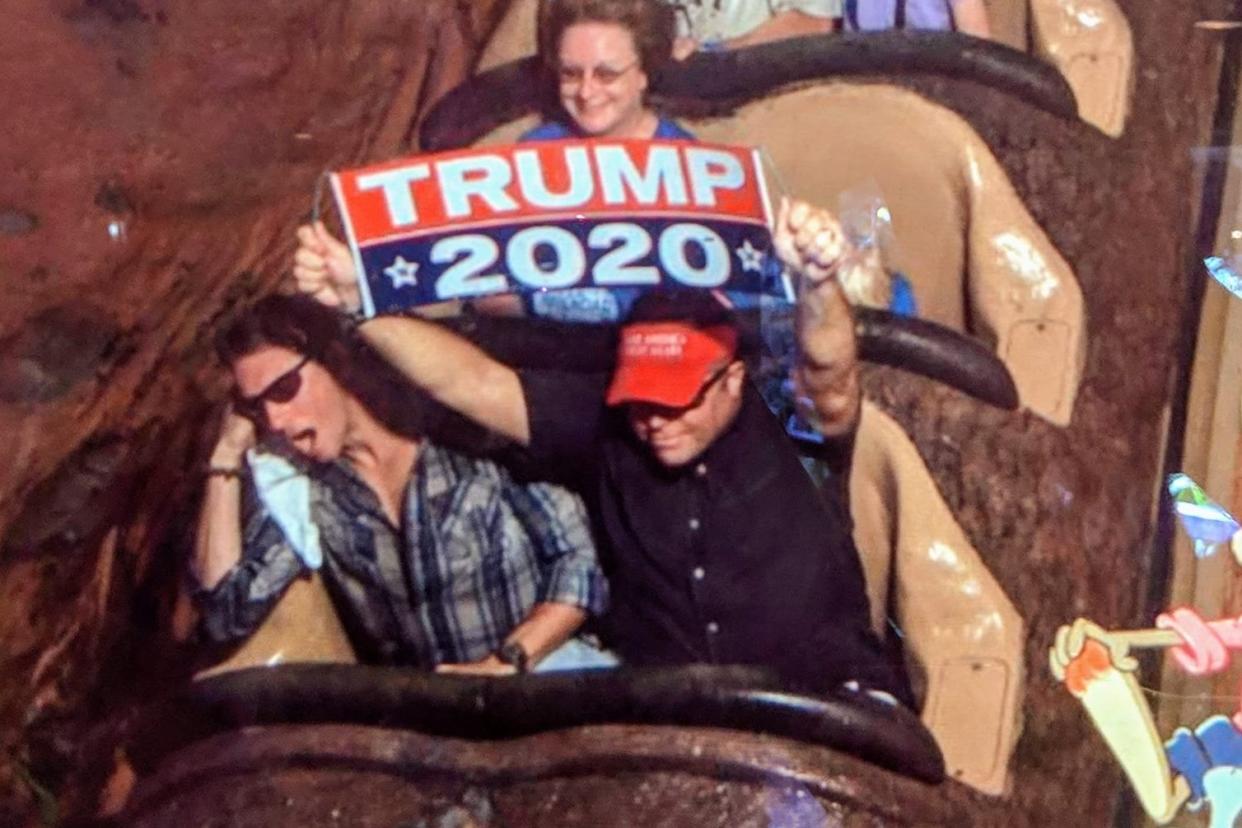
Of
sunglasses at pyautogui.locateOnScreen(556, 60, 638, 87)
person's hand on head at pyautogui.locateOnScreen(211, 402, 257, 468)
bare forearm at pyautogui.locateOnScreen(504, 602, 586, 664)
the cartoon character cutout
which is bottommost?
the cartoon character cutout

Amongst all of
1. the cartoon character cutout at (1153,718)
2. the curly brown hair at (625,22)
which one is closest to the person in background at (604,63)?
the curly brown hair at (625,22)

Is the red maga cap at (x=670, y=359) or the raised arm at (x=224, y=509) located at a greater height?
the red maga cap at (x=670, y=359)

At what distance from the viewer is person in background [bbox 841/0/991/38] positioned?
61 centimetres

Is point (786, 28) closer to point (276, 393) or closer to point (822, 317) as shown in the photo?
point (822, 317)

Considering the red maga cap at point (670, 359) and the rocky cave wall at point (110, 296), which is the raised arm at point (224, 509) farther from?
the red maga cap at point (670, 359)

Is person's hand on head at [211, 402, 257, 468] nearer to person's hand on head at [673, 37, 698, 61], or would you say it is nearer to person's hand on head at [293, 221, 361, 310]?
person's hand on head at [293, 221, 361, 310]

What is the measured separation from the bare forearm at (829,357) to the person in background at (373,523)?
9 cm

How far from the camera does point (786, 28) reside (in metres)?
0.61

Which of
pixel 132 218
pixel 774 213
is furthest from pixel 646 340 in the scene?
pixel 132 218

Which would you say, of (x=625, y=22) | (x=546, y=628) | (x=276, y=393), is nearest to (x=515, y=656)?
(x=546, y=628)

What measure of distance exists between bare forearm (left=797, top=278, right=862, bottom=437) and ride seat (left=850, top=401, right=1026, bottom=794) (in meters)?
0.01

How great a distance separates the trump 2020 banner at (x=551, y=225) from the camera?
54 cm

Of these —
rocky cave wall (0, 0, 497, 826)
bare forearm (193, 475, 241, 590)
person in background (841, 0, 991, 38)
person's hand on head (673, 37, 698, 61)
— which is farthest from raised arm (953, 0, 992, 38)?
bare forearm (193, 475, 241, 590)

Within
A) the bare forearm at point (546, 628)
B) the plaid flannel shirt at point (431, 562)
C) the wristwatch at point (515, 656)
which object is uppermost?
the plaid flannel shirt at point (431, 562)
